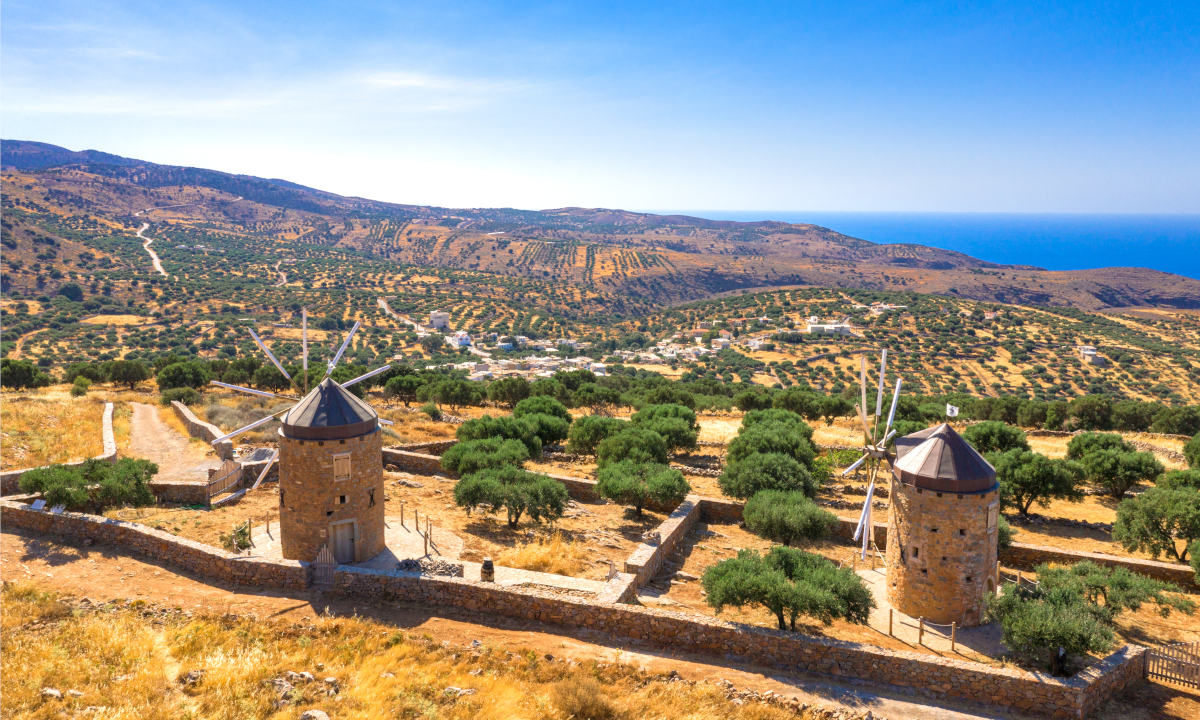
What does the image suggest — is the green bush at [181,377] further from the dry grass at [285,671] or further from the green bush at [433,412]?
the dry grass at [285,671]

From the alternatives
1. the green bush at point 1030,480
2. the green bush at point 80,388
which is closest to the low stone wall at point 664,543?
the green bush at point 1030,480

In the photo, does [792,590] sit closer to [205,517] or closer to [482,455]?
[482,455]

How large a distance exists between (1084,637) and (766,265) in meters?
189

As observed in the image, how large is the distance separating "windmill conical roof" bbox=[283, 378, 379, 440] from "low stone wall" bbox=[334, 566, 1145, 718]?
3.34 m

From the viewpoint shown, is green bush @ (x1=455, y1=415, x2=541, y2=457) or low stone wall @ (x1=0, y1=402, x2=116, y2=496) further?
green bush @ (x1=455, y1=415, x2=541, y2=457)

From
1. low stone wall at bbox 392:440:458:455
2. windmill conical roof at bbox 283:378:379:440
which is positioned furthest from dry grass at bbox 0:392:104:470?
windmill conical roof at bbox 283:378:379:440

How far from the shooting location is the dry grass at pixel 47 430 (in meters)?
25.6

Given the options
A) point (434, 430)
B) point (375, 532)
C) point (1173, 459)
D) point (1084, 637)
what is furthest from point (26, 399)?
point (1173, 459)

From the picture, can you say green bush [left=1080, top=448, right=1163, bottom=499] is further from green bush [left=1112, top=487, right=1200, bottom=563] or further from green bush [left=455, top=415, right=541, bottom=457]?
green bush [left=455, top=415, right=541, bottom=457]

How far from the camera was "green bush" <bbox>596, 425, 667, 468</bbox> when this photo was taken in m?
27.0

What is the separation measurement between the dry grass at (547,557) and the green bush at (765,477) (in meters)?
7.45

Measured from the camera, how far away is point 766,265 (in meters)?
194

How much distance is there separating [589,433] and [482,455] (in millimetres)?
8077

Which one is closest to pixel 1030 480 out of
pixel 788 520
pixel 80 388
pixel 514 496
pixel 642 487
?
pixel 788 520
